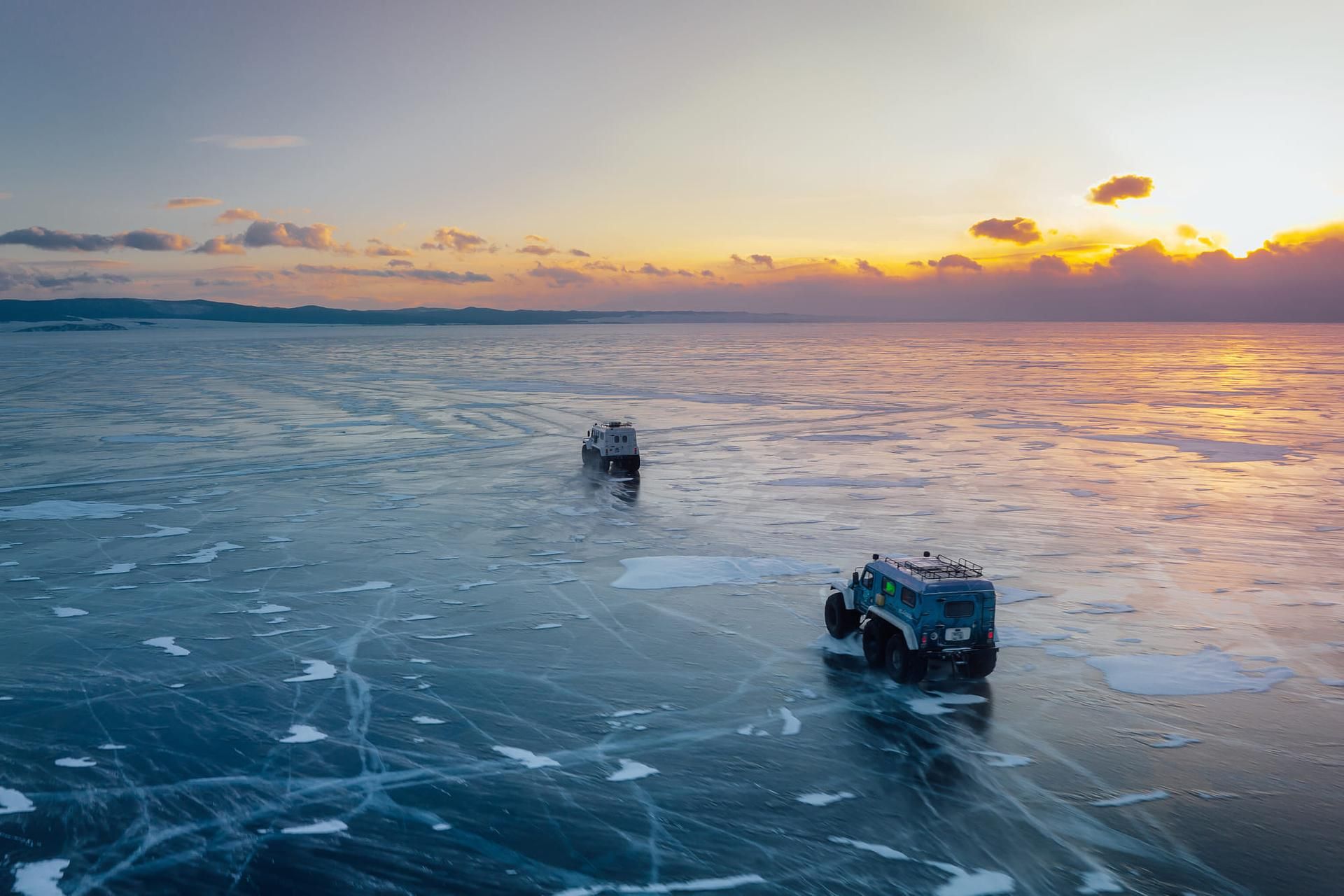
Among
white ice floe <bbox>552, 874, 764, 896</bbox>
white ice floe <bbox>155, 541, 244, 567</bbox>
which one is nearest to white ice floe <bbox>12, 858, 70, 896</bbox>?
white ice floe <bbox>552, 874, 764, 896</bbox>

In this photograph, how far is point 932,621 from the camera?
69.5 ft

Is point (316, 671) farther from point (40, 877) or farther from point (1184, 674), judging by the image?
point (1184, 674)

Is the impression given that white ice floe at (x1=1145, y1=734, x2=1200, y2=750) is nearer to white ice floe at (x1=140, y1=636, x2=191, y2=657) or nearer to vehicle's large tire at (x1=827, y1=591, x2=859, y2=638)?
vehicle's large tire at (x1=827, y1=591, x2=859, y2=638)

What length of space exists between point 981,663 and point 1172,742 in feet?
13.7

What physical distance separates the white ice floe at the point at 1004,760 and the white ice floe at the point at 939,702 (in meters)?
2.05

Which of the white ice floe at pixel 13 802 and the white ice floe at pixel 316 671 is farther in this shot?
the white ice floe at pixel 316 671

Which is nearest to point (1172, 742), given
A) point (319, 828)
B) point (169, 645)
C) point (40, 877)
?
point (319, 828)

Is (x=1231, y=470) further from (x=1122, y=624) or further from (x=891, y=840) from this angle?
(x=891, y=840)

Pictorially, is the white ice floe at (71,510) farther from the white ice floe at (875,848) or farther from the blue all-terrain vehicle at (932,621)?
the white ice floe at (875,848)

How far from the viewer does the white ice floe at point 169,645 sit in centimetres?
2367

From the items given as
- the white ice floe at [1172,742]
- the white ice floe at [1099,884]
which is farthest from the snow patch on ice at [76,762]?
the white ice floe at [1172,742]

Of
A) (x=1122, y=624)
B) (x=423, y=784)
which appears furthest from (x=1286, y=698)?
(x=423, y=784)

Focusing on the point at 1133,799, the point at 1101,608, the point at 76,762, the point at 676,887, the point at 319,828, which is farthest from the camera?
the point at 1101,608

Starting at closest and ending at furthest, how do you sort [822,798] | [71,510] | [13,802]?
[13,802] → [822,798] → [71,510]
